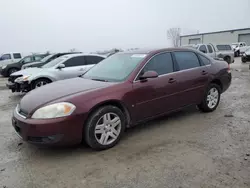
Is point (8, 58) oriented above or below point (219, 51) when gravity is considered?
above

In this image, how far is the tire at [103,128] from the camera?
3.28 m

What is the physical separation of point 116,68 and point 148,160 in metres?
1.86

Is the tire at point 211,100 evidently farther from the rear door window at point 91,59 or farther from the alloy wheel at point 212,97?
Result: the rear door window at point 91,59

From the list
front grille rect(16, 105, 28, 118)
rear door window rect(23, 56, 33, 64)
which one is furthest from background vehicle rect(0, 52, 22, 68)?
front grille rect(16, 105, 28, 118)

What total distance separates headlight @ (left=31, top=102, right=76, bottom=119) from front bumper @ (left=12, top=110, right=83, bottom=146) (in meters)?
0.06

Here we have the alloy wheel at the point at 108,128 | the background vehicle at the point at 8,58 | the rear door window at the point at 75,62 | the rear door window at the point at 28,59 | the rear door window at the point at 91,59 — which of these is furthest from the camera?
the background vehicle at the point at 8,58

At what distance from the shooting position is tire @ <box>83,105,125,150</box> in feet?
10.8

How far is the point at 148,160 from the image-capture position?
3135 millimetres

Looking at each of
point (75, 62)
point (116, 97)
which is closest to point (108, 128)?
point (116, 97)

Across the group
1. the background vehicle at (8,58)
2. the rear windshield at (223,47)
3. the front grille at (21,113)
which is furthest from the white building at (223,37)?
the front grille at (21,113)

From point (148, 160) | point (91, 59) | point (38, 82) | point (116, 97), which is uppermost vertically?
point (91, 59)

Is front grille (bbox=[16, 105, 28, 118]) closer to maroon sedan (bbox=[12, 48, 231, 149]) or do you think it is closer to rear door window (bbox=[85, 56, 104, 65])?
maroon sedan (bbox=[12, 48, 231, 149])

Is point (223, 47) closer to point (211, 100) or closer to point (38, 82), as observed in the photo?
point (211, 100)

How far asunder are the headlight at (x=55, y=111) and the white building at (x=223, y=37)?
4456cm
